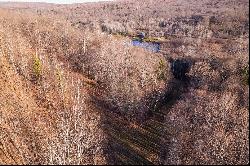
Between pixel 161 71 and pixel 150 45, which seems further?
pixel 150 45

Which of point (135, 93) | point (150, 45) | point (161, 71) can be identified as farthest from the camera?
point (150, 45)

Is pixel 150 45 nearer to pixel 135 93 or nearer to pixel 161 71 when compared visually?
pixel 161 71

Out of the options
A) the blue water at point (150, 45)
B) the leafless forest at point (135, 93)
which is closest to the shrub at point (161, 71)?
the leafless forest at point (135, 93)

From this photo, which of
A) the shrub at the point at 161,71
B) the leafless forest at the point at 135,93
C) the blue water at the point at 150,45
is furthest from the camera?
the blue water at the point at 150,45

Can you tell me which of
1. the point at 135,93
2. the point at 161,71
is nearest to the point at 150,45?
the point at 161,71

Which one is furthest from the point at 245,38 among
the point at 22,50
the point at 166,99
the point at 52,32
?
the point at 52,32

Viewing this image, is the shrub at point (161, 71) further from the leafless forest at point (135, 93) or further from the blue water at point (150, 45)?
the blue water at point (150, 45)

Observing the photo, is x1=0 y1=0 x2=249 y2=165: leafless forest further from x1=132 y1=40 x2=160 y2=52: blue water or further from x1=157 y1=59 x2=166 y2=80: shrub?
x1=132 y1=40 x2=160 y2=52: blue water

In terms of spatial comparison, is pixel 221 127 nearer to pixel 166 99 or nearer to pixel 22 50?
pixel 166 99
